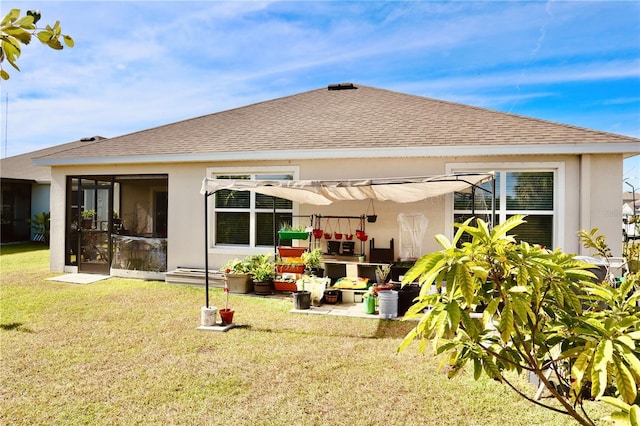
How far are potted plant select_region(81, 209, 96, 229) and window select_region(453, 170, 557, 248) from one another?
1007 centimetres

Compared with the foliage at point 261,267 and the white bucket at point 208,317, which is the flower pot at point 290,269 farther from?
the white bucket at point 208,317

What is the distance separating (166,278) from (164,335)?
460 centimetres

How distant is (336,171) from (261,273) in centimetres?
285

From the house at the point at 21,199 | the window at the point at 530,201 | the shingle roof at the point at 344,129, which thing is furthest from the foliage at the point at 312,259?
the house at the point at 21,199

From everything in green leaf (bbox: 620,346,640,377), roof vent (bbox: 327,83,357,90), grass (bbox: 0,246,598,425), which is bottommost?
grass (bbox: 0,246,598,425)

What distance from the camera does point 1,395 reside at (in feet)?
13.3

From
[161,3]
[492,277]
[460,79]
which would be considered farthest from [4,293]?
[460,79]

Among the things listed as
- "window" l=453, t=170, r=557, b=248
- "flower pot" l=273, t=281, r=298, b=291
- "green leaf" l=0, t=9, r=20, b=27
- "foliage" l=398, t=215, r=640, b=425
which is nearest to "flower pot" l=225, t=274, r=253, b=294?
"flower pot" l=273, t=281, r=298, b=291

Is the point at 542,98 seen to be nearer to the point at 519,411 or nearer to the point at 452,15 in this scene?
the point at 452,15

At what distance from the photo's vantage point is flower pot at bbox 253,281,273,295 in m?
8.85

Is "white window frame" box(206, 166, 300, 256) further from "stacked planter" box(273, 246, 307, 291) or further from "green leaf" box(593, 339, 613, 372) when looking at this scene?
"green leaf" box(593, 339, 613, 372)

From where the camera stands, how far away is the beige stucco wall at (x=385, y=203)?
8250mm

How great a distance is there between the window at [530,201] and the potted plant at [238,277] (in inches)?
189

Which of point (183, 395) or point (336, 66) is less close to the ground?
point (336, 66)
